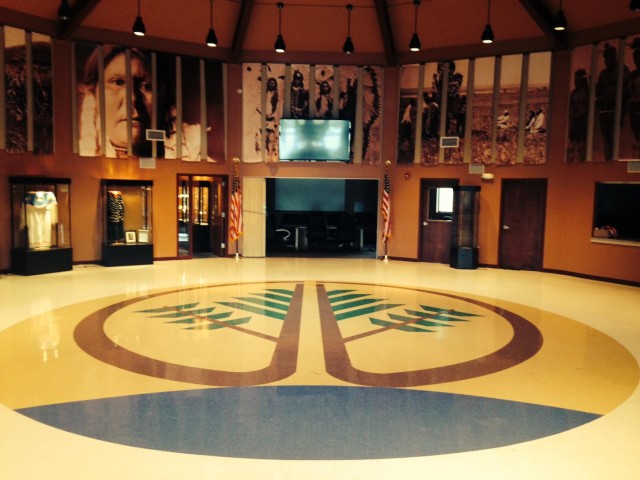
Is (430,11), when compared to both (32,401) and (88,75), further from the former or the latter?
(32,401)

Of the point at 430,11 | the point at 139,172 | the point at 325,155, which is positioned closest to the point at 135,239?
the point at 139,172

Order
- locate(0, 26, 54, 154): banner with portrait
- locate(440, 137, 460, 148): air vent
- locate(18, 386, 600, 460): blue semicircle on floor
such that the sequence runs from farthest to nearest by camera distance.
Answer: locate(440, 137, 460, 148): air vent, locate(0, 26, 54, 154): banner with portrait, locate(18, 386, 600, 460): blue semicircle on floor

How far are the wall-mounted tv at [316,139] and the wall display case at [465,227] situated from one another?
9.31ft

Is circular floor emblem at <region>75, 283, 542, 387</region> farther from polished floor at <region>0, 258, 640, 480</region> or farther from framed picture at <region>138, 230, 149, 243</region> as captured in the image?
framed picture at <region>138, 230, 149, 243</region>

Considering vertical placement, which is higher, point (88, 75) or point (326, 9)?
point (326, 9)

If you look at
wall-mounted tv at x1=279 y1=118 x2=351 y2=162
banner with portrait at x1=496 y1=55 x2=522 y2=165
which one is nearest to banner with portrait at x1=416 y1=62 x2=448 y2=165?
banner with portrait at x1=496 y1=55 x2=522 y2=165

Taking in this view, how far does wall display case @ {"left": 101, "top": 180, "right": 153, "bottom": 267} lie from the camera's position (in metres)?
11.9

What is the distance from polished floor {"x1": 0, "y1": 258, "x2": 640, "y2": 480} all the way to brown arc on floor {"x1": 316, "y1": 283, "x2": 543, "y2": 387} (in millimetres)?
28

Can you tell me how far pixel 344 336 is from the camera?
6.57 meters

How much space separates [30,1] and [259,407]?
9.53 metres

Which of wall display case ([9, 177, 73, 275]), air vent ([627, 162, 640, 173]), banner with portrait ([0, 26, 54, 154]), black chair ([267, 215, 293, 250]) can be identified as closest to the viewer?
air vent ([627, 162, 640, 173])

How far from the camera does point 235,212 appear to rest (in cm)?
1327

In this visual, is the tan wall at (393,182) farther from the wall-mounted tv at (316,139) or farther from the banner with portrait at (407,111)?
the wall-mounted tv at (316,139)

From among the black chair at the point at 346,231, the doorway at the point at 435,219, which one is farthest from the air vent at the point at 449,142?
the black chair at the point at 346,231
